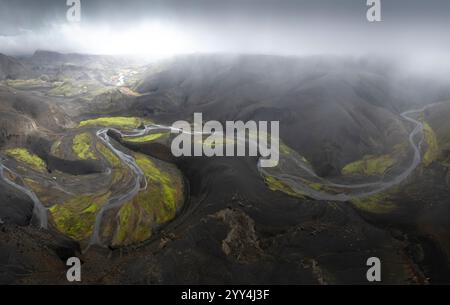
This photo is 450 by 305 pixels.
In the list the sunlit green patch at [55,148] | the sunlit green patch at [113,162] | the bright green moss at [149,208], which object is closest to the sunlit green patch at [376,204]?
the bright green moss at [149,208]

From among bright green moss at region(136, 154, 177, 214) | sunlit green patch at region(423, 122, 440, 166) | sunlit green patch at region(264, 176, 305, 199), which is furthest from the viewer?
sunlit green patch at region(423, 122, 440, 166)

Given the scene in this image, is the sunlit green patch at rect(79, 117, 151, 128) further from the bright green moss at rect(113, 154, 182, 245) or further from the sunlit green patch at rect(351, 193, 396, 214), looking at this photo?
the sunlit green patch at rect(351, 193, 396, 214)

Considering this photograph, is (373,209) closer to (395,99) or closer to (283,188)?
(283,188)

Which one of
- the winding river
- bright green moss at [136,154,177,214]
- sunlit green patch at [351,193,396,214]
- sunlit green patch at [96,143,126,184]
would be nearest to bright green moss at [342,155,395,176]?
the winding river

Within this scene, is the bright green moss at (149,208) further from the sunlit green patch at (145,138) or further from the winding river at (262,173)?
the sunlit green patch at (145,138)

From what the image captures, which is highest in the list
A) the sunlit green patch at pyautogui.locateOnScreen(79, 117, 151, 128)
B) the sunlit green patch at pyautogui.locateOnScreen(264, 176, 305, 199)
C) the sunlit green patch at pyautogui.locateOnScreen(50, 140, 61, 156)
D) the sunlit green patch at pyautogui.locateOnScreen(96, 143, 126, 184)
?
the sunlit green patch at pyautogui.locateOnScreen(79, 117, 151, 128)

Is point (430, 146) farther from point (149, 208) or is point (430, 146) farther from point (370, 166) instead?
point (149, 208)
